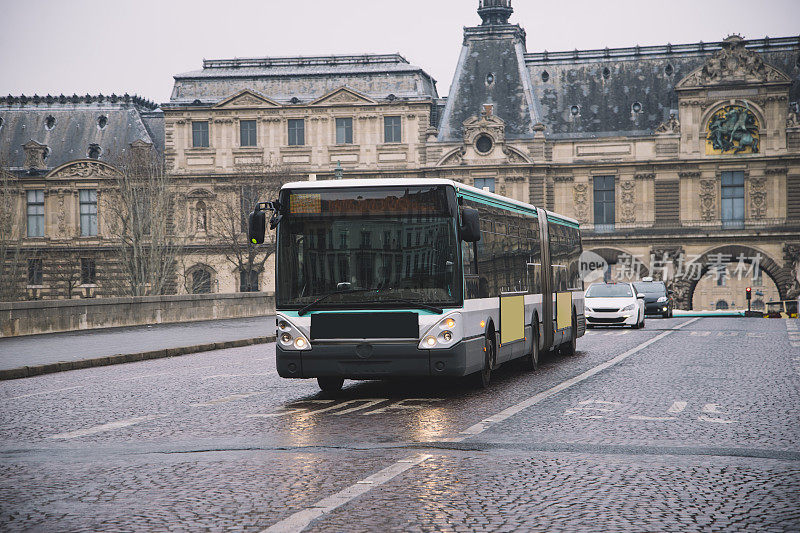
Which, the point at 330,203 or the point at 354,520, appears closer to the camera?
the point at 354,520

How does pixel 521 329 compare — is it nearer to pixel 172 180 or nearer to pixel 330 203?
pixel 330 203

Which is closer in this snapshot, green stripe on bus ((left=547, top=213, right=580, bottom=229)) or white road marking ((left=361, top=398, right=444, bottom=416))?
white road marking ((left=361, top=398, right=444, bottom=416))

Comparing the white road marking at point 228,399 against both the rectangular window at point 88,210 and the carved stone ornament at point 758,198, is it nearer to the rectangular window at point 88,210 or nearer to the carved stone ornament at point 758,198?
the carved stone ornament at point 758,198

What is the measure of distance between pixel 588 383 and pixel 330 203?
15.9 ft

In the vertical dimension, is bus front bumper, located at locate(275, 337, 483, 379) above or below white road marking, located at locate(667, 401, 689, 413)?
above

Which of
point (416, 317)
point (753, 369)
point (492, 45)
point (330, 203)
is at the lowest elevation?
point (753, 369)

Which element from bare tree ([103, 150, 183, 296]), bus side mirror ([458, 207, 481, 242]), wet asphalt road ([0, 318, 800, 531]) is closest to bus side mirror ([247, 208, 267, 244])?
wet asphalt road ([0, 318, 800, 531])

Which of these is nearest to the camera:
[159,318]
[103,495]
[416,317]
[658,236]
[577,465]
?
[103,495]

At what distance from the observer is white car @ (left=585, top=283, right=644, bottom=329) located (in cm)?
3703

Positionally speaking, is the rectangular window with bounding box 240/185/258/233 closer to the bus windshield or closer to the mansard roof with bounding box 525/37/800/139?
the mansard roof with bounding box 525/37/800/139

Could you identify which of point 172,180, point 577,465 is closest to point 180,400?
point 577,465

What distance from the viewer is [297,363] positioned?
13711 mm

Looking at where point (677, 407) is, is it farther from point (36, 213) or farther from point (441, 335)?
point (36, 213)

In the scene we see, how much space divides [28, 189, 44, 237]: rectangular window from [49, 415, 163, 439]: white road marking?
64.5 metres
